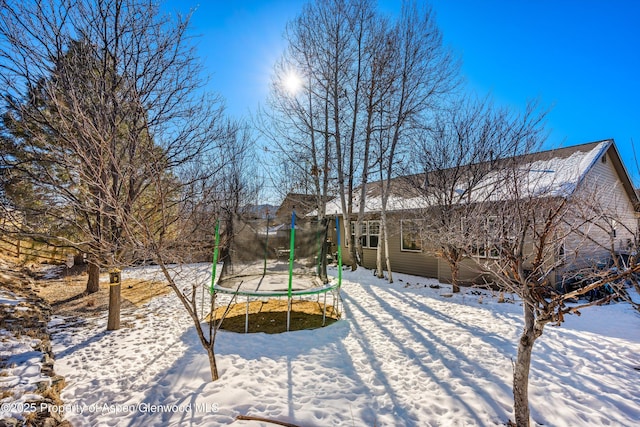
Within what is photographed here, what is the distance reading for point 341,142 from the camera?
39.0ft

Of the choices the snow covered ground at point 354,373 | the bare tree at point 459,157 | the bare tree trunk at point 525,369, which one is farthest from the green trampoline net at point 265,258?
the bare tree trunk at point 525,369

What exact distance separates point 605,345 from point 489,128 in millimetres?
5399

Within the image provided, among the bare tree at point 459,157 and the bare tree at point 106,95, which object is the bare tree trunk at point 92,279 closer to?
the bare tree at point 106,95

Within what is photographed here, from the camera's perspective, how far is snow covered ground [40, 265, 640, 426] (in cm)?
273

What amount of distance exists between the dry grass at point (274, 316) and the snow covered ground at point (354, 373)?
0.39 metres

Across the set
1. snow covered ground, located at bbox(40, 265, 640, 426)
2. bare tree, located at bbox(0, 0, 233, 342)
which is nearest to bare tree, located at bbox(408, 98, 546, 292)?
snow covered ground, located at bbox(40, 265, 640, 426)

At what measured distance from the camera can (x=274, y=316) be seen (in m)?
6.04

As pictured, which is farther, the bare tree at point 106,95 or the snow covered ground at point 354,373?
the bare tree at point 106,95

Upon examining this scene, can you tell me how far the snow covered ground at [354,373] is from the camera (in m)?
2.73

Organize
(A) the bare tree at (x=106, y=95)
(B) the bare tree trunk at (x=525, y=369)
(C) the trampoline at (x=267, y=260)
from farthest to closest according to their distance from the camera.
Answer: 1. (C) the trampoline at (x=267, y=260)
2. (A) the bare tree at (x=106, y=95)
3. (B) the bare tree trunk at (x=525, y=369)

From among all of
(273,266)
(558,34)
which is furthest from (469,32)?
(273,266)

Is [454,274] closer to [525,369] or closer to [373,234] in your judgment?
[373,234]

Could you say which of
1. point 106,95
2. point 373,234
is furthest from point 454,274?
point 106,95

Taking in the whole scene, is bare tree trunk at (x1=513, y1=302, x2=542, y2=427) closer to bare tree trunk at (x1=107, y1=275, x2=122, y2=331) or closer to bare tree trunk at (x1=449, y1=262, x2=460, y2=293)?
bare tree trunk at (x1=449, y1=262, x2=460, y2=293)
